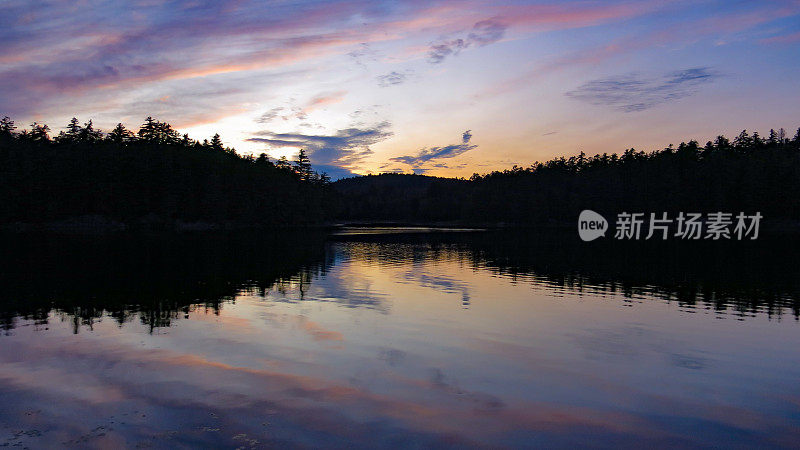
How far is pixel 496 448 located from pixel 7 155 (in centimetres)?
16018

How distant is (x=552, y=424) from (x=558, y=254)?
5766cm

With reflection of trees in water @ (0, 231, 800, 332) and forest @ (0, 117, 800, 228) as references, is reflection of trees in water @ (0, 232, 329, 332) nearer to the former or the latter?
reflection of trees in water @ (0, 231, 800, 332)

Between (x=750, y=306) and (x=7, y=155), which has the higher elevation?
(x=7, y=155)

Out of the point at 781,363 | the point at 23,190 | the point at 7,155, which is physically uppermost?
the point at 7,155

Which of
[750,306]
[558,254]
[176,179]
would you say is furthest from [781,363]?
[176,179]

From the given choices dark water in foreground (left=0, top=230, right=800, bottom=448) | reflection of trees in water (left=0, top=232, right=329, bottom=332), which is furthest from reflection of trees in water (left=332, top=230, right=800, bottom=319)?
reflection of trees in water (left=0, top=232, right=329, bottom=332)

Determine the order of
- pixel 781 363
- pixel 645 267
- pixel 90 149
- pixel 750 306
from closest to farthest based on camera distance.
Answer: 1. pixel 781 363
2. pixel 750 306
3. pixel 645 267
4. pixel 90 149

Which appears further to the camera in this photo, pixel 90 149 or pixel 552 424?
pixel 90 149

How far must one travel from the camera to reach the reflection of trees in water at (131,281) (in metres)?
25.4

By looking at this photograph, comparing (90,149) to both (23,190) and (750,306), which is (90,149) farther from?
(750,306)

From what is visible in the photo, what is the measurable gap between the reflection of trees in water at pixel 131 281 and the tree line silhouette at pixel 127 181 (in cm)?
8273

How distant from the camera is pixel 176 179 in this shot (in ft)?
490

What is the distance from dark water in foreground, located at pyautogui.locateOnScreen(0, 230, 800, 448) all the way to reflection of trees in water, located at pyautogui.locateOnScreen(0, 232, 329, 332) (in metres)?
0.31

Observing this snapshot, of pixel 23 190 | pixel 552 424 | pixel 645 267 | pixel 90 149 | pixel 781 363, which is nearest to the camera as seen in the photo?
pixel 552 424
